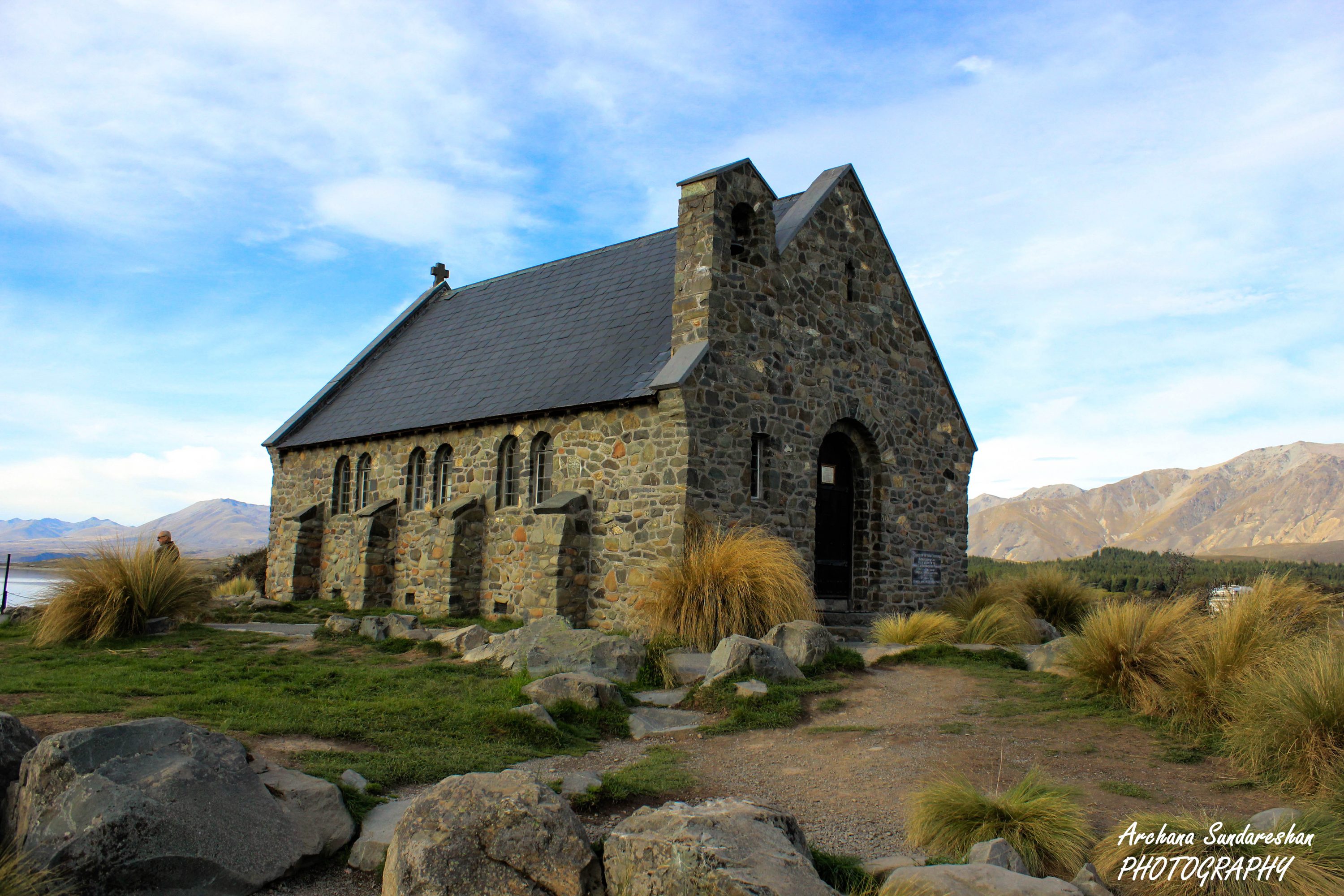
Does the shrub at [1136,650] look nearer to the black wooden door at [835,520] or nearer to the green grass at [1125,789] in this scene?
the green grass at [1125,789]

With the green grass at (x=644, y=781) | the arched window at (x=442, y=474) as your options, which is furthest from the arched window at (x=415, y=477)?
the green grass at (x=644, y=781)

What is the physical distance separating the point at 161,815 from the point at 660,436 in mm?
10319

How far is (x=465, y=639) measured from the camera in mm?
12352

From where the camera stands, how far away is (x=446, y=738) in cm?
749

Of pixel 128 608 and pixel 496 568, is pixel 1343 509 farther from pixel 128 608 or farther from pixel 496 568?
pixel 128 608

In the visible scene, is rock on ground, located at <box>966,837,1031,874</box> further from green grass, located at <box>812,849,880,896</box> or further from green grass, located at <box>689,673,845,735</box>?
green grass, located at <box>689,673,845,735</box>

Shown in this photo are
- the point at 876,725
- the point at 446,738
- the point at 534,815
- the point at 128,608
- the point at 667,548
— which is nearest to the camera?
the point at 534,815

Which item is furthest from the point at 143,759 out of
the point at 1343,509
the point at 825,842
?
the point at 1343,509

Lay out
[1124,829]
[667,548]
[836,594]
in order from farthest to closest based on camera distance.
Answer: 1. [836,594]
2. [667,548]
3. [1124,829]

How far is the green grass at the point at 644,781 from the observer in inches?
234

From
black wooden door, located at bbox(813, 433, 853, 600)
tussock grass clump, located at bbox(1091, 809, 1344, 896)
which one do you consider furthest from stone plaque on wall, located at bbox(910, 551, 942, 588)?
tussock grass clump, located at bbox(1091, 809, 1344, 896)

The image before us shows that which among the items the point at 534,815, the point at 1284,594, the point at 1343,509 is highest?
the point at 1343,509

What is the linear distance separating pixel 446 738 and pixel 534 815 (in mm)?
3080

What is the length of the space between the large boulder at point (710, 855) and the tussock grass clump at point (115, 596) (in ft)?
36.1
